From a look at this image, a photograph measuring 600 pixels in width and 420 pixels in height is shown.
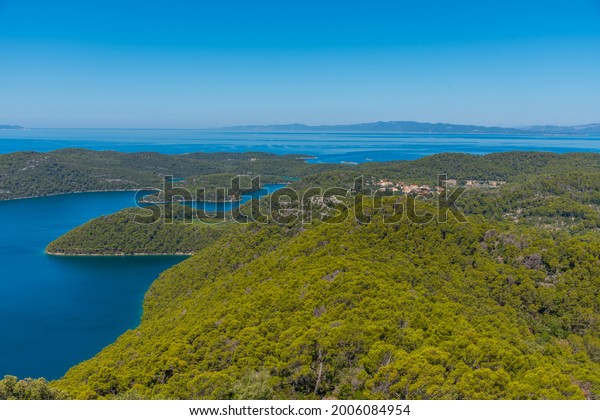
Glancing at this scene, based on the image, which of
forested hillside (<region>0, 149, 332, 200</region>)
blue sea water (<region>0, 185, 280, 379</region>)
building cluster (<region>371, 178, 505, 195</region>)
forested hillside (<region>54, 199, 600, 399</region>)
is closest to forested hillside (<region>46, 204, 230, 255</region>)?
blue sea water (<region>0, 185, 280, 379</region>)

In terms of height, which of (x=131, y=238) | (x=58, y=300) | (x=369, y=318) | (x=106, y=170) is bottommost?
(x=58, y=300)

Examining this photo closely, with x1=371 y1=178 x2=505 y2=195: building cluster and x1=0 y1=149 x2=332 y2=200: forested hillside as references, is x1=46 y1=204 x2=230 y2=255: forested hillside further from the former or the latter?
x1=0 y1=149 x2=332 y2=200: forested hillside

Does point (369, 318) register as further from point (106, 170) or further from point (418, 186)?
point (106, 170)

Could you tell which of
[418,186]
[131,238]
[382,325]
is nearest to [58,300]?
[131,238]

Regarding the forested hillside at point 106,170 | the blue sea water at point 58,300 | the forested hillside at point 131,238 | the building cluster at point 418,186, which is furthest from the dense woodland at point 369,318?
the forested hillside at point 106,170

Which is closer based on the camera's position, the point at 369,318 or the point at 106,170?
the point at 369,318

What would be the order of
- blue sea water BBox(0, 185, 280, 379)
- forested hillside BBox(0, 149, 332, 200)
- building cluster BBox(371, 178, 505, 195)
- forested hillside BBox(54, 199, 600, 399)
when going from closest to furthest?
forested hillside BBox(54, 199, 600, 399), blue sea water BBox(0, 185, 280, 379), building cluster BBox(371, 178, 505, 195), forested hillside BBox(0, 149, 332, 200)

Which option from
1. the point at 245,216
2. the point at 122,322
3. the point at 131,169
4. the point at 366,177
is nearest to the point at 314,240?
the point at 122,322
